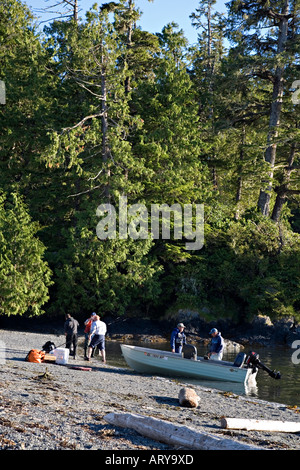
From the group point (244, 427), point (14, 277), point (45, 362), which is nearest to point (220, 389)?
point (45, 362)

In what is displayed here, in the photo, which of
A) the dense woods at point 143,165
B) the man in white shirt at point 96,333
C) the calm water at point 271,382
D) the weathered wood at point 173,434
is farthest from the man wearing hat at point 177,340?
the dense woods at point 143,165

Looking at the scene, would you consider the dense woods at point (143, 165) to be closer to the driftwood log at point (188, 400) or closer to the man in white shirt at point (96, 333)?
the man in white shirt at point (96, 333)

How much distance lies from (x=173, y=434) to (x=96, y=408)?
11.3 ft

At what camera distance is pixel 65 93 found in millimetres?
38156

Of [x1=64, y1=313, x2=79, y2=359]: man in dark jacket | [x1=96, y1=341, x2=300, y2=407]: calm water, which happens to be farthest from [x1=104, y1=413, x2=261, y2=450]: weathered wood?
[x1=64, y1=313, x2=79, y2=359]: man in dark jacket

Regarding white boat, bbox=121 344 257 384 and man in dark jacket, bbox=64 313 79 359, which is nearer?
white boat, bbox=121 344 257 384

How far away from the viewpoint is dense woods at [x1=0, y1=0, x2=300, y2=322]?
34.0m

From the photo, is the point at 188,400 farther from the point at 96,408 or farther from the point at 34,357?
the point at 34,357

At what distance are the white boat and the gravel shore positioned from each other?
67 centimetres

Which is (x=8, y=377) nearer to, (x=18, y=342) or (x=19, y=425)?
(x=19, y=425)

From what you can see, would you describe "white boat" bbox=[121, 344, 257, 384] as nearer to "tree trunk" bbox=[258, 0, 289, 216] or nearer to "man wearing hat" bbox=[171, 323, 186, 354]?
"man wearing hat" bbox=[171, 323, 186, 354]

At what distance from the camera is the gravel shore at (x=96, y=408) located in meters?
8.41

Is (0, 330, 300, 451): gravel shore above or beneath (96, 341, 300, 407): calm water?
above

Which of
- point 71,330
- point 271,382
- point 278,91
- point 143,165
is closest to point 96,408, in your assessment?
point 71,330
